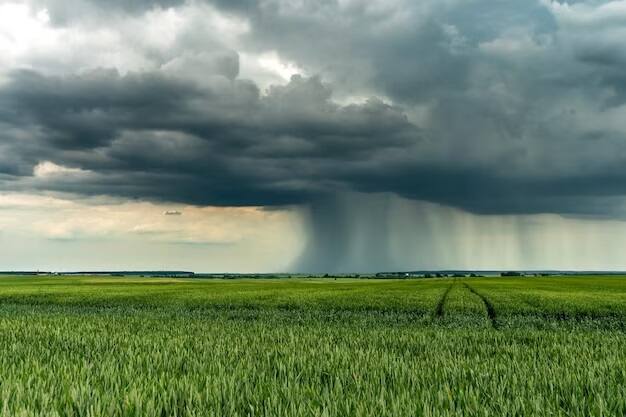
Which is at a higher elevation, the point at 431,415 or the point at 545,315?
the point at 431,415

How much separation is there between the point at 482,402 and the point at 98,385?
5.87 metres

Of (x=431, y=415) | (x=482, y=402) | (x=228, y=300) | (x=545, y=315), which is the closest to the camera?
(x=431, y=415)

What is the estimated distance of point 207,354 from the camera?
12609 millimetres

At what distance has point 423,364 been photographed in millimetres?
10852

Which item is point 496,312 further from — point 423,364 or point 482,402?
point 482,402

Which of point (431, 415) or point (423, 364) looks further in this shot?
point (423, 364)

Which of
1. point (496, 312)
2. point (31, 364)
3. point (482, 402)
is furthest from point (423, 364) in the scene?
point (496, 312)

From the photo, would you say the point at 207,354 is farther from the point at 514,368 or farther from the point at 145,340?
the point at 514,368

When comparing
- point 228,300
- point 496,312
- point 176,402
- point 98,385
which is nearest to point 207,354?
point 98,385

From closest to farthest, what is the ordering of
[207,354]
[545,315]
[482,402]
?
[482,402], [207,354], [545,315]

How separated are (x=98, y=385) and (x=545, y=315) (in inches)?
1344

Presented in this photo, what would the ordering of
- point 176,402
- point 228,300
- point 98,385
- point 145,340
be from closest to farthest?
point 176,402 → point 98,385 → point 145,340 → point 228,300

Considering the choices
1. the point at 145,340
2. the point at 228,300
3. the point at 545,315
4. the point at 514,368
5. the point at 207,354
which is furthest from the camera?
the point at 228,300

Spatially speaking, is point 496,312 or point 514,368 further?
point 496,312
